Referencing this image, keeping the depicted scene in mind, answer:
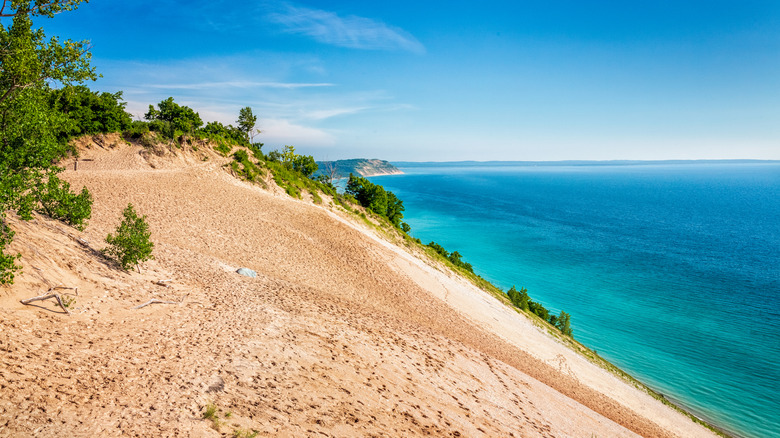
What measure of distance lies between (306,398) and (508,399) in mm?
8754

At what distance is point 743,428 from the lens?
78.0ft

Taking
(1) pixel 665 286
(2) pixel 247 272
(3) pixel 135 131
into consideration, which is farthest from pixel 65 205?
(1) pixel 665 286

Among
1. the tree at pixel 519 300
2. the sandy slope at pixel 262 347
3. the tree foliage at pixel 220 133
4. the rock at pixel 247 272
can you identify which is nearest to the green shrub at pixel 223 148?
the tree foliage at pixel 220 133

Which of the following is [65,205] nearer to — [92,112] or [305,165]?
[92,112]

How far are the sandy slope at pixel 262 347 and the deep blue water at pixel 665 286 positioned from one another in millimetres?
11388

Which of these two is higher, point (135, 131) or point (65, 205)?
point (135, 131)

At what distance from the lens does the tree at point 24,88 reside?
9.36 metres

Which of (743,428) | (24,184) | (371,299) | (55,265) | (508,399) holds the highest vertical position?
(24,184)

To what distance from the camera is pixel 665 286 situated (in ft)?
162

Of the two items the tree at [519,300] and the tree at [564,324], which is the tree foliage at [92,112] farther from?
the tree at [564,324]

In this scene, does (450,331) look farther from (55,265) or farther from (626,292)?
(626,292)

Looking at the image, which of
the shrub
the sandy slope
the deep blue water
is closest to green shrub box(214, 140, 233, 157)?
the sandy slope

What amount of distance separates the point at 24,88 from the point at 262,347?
10403mm

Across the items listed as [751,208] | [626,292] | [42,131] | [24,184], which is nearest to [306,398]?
[24,184]
